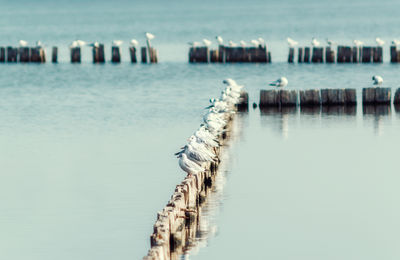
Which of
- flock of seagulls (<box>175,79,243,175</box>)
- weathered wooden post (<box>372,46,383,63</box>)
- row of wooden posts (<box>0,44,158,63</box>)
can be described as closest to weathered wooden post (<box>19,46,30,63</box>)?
row of wooden posts (<box>0,44,158,63</box>)

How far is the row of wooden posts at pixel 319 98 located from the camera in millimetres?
24578

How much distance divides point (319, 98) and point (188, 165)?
40.1 ft

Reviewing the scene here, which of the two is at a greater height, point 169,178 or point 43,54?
point 43,54

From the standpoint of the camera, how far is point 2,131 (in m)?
22.5

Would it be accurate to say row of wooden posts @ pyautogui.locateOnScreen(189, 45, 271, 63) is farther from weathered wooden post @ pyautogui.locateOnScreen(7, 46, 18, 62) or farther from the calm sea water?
the calm sea water

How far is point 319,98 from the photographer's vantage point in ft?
80.9

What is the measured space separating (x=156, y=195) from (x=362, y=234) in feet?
12.4

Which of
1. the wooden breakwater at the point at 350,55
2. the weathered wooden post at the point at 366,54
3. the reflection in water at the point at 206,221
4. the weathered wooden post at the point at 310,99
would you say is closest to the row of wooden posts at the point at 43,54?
the wooden breakwater at the point at 350,55

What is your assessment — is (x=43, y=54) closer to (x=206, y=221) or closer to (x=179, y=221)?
(x=206, y=221)

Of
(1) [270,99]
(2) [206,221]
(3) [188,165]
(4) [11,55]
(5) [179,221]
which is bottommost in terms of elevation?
(2) [206,221]

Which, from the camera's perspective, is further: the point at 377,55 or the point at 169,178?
the point at 377,55

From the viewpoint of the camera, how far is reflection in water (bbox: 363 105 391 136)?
71.7ft

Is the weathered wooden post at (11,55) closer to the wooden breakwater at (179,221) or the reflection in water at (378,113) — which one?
the reflection in water at (378,113)

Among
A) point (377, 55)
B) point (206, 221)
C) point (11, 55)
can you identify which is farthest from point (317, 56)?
point (206, 221)
